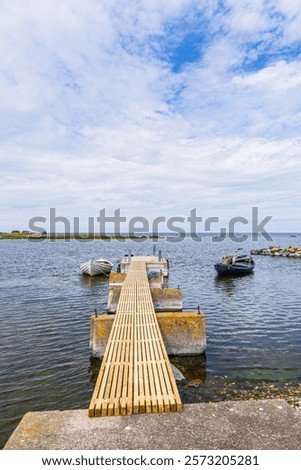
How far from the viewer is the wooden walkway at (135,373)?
666 cm

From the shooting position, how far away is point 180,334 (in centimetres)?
1348

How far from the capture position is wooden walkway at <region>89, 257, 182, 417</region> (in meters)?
6.66

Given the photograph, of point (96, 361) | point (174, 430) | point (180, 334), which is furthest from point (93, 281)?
point (174, 430)

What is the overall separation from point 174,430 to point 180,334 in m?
7.59

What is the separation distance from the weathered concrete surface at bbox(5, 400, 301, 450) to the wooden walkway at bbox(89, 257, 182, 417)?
244mm

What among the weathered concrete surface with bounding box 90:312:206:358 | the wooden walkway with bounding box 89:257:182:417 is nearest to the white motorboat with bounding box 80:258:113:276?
the wooden walkway with bounding box 89:257:182:417

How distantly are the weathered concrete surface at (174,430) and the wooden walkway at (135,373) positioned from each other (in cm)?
24

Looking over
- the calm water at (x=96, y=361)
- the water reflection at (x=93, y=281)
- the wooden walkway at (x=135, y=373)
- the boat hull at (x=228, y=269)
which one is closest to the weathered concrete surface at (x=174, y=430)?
the wooden walkway at (x=135, y=373)

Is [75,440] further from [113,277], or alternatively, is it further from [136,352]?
[113,277]

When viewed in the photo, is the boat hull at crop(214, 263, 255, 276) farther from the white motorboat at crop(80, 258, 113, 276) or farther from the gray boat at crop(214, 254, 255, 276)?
the white motorboat at crop(80, 258, 113, 276)

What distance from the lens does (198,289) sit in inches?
1138

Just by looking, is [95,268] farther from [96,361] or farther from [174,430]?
[174,430]

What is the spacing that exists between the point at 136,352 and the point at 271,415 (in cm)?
456

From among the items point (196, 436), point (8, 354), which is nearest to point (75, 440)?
point (196, 436)
